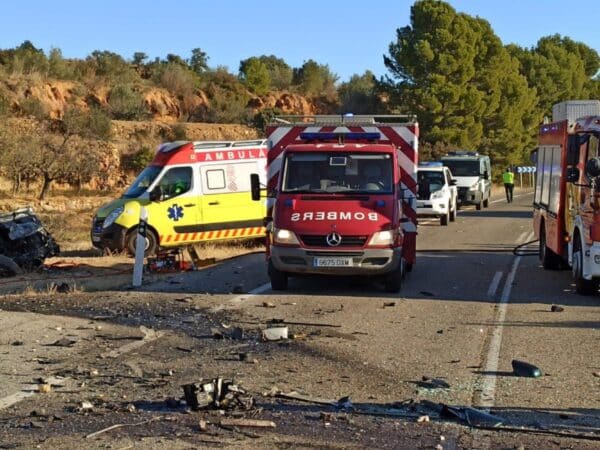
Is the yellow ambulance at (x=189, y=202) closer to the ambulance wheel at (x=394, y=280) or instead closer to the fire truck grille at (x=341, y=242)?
the fire truck grille at (x=341, y=242)

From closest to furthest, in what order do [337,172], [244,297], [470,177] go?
[244,297] → [337,172] → [470,177]

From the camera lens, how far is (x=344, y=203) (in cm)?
1322

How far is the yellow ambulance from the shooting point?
19.7 m

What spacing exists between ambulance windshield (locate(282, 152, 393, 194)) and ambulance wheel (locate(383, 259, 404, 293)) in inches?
49.3

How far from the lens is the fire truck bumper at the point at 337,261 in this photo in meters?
12.8

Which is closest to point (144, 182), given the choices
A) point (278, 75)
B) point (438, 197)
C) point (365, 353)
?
point (438, 197)

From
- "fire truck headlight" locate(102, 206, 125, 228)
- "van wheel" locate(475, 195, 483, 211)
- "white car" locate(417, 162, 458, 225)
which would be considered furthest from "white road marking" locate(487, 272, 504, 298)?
"van wheel" locate(475, 195, 483, 211)

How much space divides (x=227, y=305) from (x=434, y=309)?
269 cm

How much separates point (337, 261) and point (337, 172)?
1653 mm

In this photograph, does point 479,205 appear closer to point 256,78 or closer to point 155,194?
point 155,194

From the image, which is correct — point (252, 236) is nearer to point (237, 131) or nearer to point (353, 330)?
point (353, 330)

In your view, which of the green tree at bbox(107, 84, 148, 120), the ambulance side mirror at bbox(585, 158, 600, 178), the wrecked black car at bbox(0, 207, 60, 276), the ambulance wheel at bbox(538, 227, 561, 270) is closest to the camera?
the ambulance side mirror at bbox(585, 158, 600, 178)

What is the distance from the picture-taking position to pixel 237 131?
6184 cm

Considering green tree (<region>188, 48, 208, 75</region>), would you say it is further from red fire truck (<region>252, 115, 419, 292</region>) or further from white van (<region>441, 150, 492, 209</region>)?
red fire truck (<region>252, 115, 419, 292</region>)
